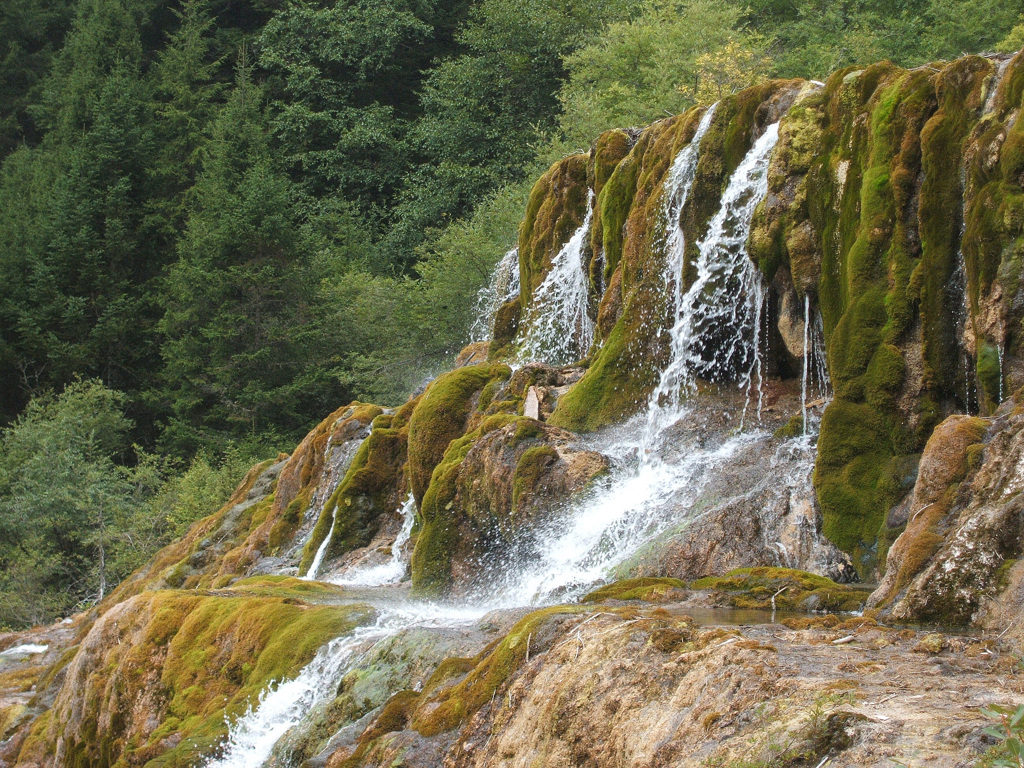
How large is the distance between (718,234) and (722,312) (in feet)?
3.07

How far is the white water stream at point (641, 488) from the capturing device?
8.06 metres

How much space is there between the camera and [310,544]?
47.3 feet

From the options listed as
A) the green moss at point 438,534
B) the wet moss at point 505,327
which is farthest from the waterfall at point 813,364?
the wet moss at point 505,327

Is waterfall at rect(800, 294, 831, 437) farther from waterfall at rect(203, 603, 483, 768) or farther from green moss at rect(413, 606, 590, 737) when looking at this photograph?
green moss at rect(413, 606, 590, 737)

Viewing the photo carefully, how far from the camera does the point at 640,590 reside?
7.55 m

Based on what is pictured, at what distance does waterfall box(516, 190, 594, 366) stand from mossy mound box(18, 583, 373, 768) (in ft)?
25.5

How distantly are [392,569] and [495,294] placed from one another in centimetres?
1291

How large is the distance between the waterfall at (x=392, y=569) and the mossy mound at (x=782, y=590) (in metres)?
5.66

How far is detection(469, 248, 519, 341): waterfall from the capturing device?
2181 cm

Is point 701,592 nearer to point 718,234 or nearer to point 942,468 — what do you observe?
point 942,468

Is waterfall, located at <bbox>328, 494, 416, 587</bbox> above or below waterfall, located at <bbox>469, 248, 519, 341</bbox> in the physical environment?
below

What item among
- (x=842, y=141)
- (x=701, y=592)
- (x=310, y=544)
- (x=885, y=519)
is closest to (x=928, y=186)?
(x=842, y=141)

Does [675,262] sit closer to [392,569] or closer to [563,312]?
[563,312]

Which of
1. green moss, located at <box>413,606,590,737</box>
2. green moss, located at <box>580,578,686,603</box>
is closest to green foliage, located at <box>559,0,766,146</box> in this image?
green moss, located at <box>580,578,686,603</box>
